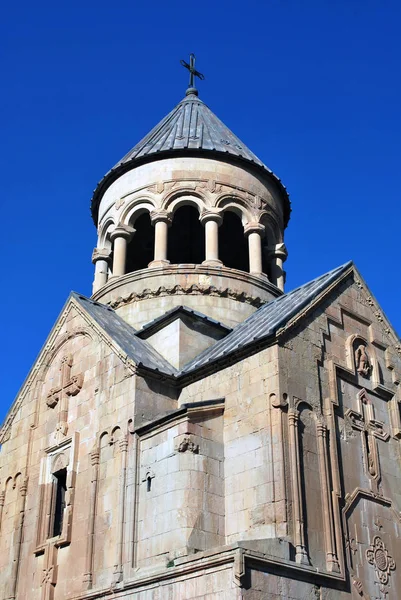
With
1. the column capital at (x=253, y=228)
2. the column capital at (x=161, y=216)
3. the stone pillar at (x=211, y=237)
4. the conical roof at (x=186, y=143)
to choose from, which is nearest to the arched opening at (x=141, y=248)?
the conical roof at (x=186, y=143)

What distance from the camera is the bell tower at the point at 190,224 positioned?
20.1 metres

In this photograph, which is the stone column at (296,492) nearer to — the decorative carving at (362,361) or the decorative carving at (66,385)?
the decorative carving at (362,361)

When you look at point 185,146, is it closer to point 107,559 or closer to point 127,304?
point 127,304

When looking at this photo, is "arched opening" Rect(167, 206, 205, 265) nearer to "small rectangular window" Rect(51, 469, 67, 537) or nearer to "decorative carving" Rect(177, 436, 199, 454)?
"small rectangular window" Rect(51, 469, 67, 537)

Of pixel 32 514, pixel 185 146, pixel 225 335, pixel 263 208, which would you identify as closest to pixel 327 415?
pixel 225 335

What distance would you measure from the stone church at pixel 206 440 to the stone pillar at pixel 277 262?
23.9 inches

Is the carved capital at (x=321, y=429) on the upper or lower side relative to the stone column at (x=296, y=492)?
upper

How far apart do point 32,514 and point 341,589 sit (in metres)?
7.07

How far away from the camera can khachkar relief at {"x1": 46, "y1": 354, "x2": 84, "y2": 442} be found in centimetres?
1756

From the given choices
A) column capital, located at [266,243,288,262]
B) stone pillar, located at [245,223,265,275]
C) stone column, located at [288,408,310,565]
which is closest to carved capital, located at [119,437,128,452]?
stone column, located at [288,408,310,565]

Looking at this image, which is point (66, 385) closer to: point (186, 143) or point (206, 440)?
point (206, 440)

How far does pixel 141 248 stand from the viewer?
79.4 feet

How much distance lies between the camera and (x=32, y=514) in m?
17.2

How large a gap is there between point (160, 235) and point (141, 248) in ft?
11.5
